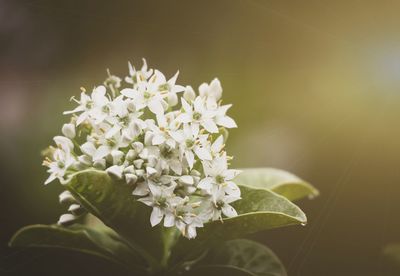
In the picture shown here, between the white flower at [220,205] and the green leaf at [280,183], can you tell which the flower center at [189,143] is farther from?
the green leaf at [280,183]

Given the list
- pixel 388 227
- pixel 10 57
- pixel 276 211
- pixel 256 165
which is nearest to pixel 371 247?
pixel 388 227

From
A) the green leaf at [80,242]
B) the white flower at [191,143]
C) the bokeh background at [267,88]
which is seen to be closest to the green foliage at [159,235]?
the green leaf at [80,242]

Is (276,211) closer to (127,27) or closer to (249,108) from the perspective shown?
(249,108)

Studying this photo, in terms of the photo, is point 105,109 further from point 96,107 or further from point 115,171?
point 115,171

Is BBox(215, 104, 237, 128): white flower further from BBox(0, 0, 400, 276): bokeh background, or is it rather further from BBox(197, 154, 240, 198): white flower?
BBox(0, 0, 400, 276): bokeh background

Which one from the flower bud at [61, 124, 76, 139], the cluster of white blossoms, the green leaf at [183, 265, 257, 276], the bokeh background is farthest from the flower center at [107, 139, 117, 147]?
the bokeh background

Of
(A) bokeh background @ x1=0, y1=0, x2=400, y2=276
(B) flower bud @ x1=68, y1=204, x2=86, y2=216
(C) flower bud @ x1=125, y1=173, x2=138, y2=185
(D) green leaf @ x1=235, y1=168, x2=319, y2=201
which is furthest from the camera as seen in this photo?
(A) bokeh background @ x1=0, y1=0, x2=400, y2=276
